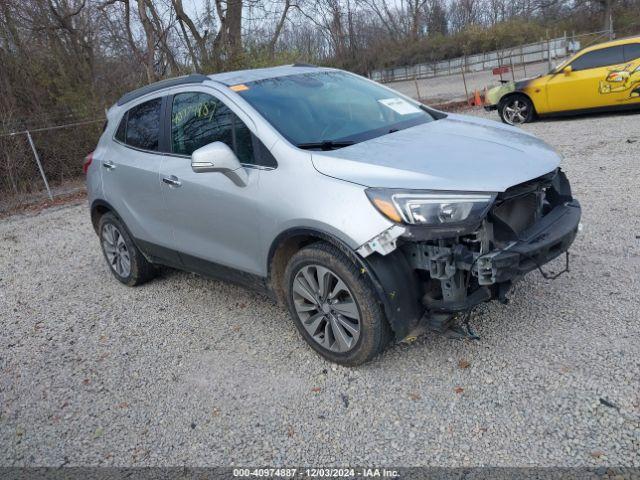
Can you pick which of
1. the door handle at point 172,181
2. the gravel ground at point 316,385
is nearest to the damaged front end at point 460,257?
the gravel ground at point 316,385

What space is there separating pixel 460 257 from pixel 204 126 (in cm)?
221

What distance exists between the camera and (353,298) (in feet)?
10.7

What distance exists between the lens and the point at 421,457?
2.76 meters

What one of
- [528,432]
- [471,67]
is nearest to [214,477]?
[528,432]

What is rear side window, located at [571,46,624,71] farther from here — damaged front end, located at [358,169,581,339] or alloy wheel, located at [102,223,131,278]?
alloy wheel, located at [102,223,131,278]

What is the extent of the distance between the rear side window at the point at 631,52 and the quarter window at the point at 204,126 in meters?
9.57

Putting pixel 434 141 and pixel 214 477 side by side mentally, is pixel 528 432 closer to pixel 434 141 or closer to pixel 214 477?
pixel 214 477

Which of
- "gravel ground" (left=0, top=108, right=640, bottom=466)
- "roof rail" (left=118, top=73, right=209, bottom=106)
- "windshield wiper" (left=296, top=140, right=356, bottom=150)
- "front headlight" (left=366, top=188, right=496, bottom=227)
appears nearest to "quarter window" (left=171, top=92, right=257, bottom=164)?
"roof rail" (left=118, top=73, right=209, bottom=106)

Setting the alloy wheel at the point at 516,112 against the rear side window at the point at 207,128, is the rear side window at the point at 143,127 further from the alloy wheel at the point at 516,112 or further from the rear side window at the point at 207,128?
the alloy wheel at the point at 516,112

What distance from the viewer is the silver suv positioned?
305 cm

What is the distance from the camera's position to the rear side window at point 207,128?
3789 millimetres

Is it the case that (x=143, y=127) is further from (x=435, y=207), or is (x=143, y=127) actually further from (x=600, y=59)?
(x=600, y=59)

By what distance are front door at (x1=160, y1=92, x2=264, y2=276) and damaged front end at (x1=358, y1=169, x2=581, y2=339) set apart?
3.40 feet

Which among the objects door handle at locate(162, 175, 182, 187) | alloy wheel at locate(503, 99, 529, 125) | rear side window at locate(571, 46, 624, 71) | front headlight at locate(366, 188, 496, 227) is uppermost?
door handle at locate(162, 175, 182, 187)
